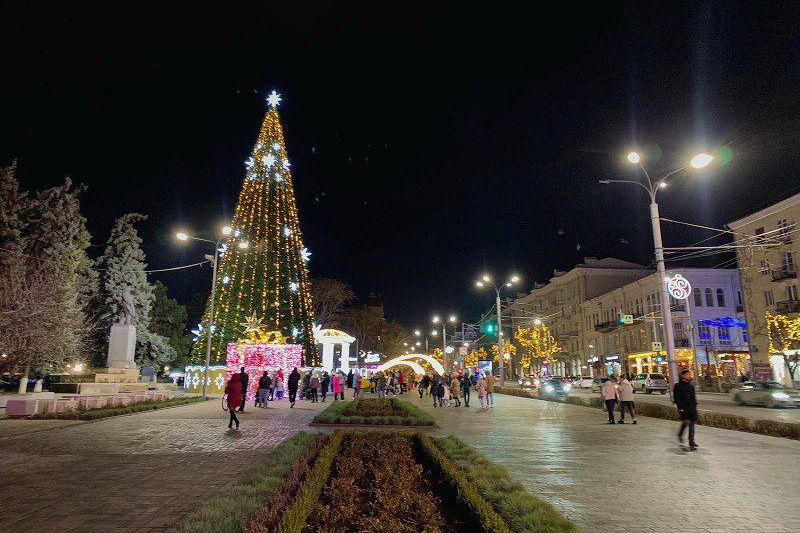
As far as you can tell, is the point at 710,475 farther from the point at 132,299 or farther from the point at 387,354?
the point at 387,354

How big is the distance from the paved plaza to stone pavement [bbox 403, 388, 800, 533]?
2cm

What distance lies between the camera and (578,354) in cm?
7419

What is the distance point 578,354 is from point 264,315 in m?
53.2

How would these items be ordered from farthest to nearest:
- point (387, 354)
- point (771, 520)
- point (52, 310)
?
point (387, 354) < point (52, 310) < point (771, 520)

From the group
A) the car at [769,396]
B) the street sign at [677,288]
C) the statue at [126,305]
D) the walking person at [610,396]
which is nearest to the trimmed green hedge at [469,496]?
the walking person at [610,396]

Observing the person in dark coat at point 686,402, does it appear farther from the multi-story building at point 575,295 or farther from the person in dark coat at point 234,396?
the multi-story building at point 575,295

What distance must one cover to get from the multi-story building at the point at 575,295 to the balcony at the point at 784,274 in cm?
2602

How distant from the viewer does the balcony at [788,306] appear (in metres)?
37.0

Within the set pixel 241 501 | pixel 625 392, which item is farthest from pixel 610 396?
pixel 241 501

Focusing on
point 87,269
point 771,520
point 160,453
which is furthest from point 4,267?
point 771,520

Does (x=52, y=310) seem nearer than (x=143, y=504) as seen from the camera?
No

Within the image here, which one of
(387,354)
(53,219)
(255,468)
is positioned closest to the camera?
(255,468)

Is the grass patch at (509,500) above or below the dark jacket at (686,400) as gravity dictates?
below

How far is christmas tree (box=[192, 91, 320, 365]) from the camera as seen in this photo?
34500 millimetres
